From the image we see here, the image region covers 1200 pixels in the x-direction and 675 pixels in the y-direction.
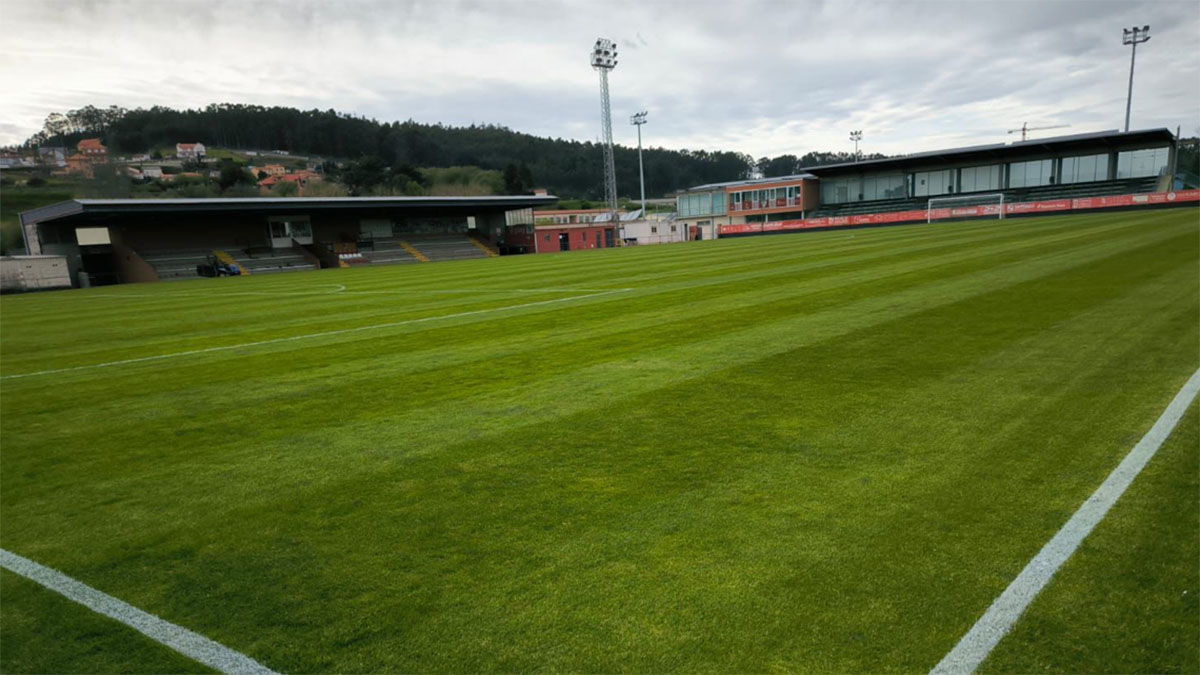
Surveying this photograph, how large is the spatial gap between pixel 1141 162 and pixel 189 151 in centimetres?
13946

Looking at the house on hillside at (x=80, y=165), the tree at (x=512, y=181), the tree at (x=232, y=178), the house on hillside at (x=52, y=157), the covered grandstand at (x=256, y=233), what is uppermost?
the house on hillside at (x=52, y=157)

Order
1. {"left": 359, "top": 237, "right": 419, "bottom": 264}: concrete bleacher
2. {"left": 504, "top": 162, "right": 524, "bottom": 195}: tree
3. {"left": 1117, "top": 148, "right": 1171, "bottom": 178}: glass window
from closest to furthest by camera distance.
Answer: {"left": 359, "top": 237, "right": 419, "bottom": 264}: concrete bleacher → {"left": 1117, "top": 148, "right": 1171, "bottom": 178}: glass window → {"left": 504, "top": 162, "right": 524, "bottom": 195}: tree

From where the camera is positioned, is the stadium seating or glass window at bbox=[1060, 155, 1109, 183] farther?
glass window at bbox=[1060, 155, 1109, 183]

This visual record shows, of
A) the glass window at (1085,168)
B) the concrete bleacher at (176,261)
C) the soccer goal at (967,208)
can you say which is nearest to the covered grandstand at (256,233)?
the concrete bleacher at (176,261)

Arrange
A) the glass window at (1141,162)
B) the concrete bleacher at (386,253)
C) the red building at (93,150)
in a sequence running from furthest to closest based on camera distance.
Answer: the red building at (93,150) < the glass window at (1141,162) < the concrete bleacher at (386,253)

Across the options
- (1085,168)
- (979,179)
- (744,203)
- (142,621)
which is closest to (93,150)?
(744,203)

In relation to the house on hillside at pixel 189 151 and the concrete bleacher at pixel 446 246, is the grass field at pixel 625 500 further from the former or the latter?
the house on hillside at pixel 189 151

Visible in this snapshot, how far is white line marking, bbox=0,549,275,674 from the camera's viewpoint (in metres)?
2.27

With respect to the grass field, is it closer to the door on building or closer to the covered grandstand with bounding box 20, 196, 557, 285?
the covered grandstand with bounding box 20, 196, 557, 285

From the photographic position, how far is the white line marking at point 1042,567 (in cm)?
213

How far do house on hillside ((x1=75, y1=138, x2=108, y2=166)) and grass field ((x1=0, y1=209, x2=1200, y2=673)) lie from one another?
358ft

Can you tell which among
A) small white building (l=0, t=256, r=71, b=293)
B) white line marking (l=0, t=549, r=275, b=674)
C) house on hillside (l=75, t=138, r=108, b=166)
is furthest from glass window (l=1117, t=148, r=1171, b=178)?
house on hillside (l=75, t=138, r=108, b=166)

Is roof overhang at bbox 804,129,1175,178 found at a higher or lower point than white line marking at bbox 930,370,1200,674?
higher

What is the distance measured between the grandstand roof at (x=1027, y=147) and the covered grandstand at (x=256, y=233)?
34.4 m
